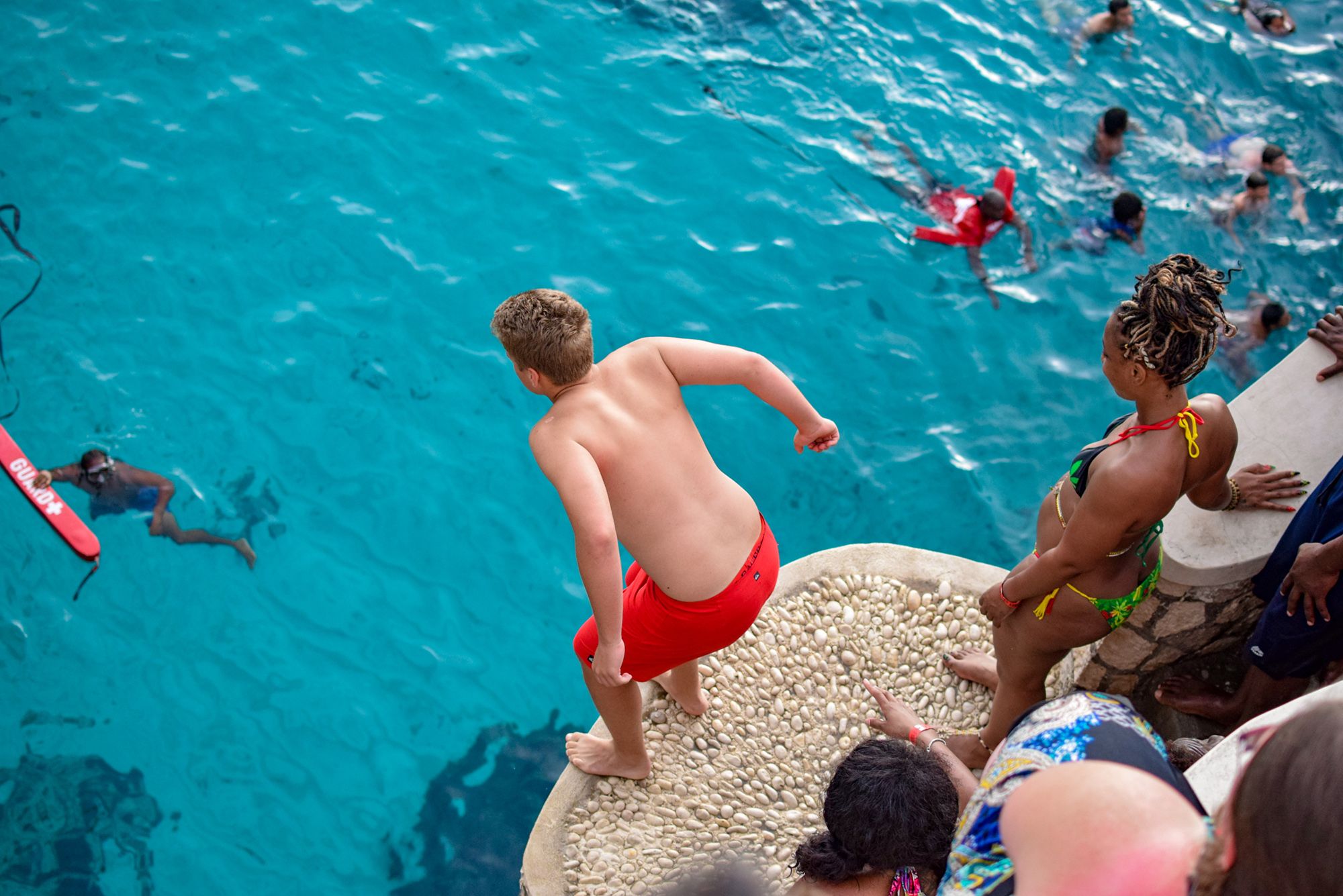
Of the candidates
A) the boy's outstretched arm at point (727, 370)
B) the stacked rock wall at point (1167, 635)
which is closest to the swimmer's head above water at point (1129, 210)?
the stacked rock wall at point (1167, 635)

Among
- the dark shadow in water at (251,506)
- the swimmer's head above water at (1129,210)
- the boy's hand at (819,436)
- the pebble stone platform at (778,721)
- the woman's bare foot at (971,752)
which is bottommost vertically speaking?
the dark shadow in water at (251,506)

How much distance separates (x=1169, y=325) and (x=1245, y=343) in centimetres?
534

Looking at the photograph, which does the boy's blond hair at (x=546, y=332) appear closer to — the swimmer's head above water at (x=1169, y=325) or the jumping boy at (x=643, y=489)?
the jumping boy at (x=643, y=489)

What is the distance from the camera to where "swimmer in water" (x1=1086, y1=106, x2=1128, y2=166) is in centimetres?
794

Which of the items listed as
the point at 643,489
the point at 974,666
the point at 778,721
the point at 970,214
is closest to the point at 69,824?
the point at 778,721

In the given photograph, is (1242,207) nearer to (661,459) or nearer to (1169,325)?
(1169,325)

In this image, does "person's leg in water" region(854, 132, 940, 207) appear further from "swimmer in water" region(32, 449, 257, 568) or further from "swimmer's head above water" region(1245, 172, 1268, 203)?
"swimmer in water" region(32, 449, 257, 568)

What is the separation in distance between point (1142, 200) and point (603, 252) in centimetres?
449

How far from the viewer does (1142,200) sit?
25.8 feet

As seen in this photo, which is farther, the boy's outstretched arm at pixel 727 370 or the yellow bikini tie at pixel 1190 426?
the boy's outstretched arm at pixel 727 370

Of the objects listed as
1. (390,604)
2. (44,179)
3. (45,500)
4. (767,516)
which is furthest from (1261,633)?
(44,179)

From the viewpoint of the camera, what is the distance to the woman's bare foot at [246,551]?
6020mm

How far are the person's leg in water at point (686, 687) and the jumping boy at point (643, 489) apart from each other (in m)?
0.53

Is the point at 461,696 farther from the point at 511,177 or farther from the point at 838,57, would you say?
the point at 838,57
